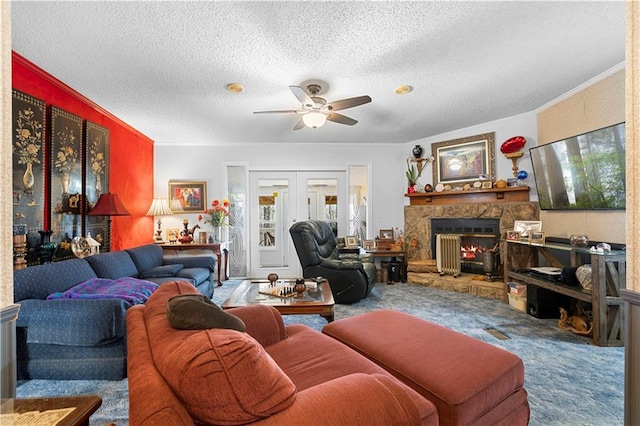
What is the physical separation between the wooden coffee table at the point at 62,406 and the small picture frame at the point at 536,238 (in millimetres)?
4180

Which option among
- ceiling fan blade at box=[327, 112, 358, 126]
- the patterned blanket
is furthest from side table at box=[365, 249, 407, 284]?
the patterned blanket

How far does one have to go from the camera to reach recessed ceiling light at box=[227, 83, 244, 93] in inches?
116

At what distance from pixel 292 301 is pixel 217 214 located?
3.08 m

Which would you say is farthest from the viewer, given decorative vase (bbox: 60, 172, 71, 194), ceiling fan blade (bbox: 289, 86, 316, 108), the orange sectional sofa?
decorative vase (bbox: 60, 172, 71, 194)

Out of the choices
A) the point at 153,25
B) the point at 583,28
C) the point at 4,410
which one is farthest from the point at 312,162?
the point at 4,410

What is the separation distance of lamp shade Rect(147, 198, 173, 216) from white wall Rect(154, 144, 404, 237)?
0.45m

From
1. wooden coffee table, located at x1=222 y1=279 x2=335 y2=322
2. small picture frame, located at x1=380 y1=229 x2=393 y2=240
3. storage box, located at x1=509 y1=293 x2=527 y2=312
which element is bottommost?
storage box, located at x1=509 y1=293 x2=527 y2=312

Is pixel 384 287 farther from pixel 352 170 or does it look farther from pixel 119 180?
pixel 119 180

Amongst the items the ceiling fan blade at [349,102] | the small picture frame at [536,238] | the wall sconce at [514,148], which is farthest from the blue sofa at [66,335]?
the wall sconce at [514,148]

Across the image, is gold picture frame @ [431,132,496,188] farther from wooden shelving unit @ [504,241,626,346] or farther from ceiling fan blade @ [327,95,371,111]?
ceiling fan blade @ [327,95,371,111]

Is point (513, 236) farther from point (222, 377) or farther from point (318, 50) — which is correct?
point (222, 377)

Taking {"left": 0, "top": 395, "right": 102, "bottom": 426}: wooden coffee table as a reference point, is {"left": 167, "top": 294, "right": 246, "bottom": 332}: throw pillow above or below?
above

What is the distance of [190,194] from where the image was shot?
5.19 meters

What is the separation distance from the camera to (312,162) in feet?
17.7
